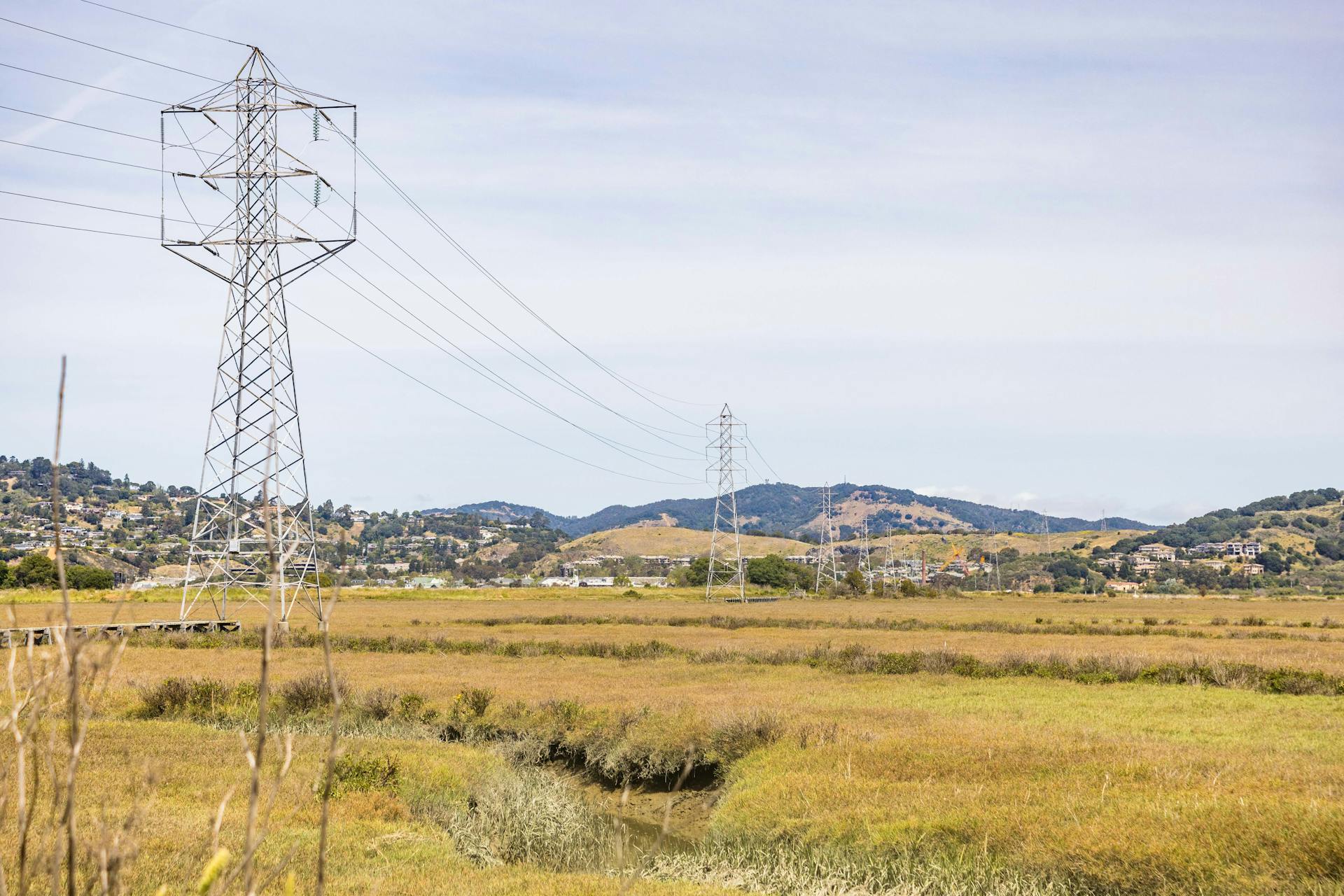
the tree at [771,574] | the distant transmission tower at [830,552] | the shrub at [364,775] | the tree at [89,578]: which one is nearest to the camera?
the shrub at [364,775]

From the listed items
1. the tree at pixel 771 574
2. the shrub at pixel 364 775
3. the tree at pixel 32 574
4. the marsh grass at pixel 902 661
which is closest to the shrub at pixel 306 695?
the marsh grass at pixel 902 661

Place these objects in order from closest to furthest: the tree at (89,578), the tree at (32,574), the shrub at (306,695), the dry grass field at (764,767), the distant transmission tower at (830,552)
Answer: the dry grass field at (764,767) → the shrub at (306,695) → the tree at (32,574) → the tree at (89,578) → the distant transmission tower at (830,552)

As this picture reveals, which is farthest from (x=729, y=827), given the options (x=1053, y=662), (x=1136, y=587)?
(x=1136, y=587)

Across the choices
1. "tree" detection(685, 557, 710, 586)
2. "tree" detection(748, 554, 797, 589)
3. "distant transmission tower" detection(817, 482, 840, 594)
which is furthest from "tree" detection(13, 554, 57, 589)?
"tree" detection(685, 557, 710, 586)

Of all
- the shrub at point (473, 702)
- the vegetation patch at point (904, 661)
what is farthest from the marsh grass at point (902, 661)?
the shrub at point (473, 702)

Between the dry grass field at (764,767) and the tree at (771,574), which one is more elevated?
the tree at (771,574)

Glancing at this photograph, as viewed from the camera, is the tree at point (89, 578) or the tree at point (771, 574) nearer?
the tree at point (89, 578)

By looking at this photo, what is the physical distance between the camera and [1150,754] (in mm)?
19750

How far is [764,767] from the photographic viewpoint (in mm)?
21391

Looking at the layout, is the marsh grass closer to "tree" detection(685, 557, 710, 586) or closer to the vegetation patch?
the vegetation patch

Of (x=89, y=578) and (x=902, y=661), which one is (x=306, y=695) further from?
(x=89, y=578)

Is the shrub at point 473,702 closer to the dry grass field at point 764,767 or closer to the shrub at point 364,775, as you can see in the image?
the dry grass field at point 764,767

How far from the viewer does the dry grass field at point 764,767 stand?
13688mm

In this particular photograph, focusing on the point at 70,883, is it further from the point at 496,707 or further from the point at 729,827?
the point at 496,707
